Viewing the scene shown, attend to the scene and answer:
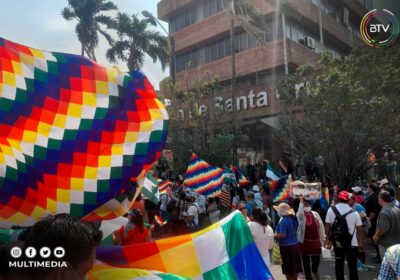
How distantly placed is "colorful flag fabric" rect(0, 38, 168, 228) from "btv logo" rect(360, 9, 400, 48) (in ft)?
47.9

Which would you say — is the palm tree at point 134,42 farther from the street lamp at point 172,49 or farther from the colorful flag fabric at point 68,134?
the colorful flag fabric at point 68,134

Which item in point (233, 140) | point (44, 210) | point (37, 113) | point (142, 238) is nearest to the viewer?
point (44, 210)

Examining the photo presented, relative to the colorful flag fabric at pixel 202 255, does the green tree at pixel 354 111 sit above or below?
above

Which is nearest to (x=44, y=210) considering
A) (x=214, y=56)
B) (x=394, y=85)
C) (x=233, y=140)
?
(x=394, y=85)

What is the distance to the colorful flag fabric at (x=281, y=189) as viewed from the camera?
10.6 metres

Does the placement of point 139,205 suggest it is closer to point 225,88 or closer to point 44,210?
point 44,210

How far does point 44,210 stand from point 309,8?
28.6 m

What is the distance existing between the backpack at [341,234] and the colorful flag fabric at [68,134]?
14.8ft

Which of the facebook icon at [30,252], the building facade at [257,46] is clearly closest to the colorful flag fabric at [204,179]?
the facebook icon at [30,252]

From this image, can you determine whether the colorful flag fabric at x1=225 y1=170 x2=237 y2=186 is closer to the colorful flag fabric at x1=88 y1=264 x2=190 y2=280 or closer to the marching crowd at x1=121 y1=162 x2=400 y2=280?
the marching crowd at x1=121 y1=162 x2=400 y2=280

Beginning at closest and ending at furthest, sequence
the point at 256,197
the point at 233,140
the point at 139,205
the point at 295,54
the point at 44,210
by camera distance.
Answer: the point at 44,210 < the point at 139,205 < the point at 256,197 < the point at 233,140 < the point at 295,54

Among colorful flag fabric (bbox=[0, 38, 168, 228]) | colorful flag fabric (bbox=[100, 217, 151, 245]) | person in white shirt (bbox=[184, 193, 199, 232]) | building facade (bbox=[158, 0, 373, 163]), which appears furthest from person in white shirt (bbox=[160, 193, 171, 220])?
building facade (bbox=[158, 0, 373, 163])

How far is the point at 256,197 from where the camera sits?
11375 millimetres

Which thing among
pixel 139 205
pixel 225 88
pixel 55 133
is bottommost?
pixel 139 205
